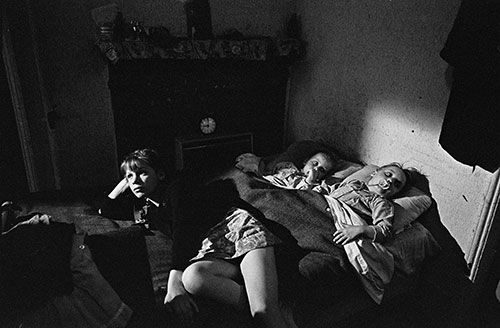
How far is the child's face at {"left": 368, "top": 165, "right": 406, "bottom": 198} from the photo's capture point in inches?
67.7

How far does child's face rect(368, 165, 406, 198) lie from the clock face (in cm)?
127

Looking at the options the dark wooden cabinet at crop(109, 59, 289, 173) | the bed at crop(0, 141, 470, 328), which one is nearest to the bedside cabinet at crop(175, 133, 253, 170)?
the dark wooden cabinet at crop(109, 59, 289, 173)

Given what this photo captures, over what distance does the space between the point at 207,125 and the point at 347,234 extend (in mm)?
1475

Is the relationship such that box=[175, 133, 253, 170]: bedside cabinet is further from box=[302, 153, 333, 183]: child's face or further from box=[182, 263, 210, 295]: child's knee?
box=[182, 263, 210, 295]: child's knee

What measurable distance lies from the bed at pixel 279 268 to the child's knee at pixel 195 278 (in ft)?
0.21

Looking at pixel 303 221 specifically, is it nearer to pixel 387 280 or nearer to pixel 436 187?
pixel 387 280

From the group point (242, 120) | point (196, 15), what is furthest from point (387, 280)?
point (196, 15)

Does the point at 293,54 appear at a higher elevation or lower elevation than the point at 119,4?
lower

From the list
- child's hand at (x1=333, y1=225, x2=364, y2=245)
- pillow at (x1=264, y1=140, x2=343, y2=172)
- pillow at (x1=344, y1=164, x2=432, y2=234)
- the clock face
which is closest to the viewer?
child's hand at (x1=333, y1=225, x2=364, y2=245)

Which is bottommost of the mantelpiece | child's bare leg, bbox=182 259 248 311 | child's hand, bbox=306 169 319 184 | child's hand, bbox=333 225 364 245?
child's bare leg, bbox=182 259 248 311

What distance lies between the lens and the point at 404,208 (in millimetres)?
1646

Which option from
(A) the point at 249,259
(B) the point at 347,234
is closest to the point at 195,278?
(A) the point at 249,259

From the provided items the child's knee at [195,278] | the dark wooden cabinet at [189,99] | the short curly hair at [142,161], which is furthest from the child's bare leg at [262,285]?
the dark wooden cabinet at [189,99]

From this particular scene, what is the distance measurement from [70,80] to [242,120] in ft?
3.89
